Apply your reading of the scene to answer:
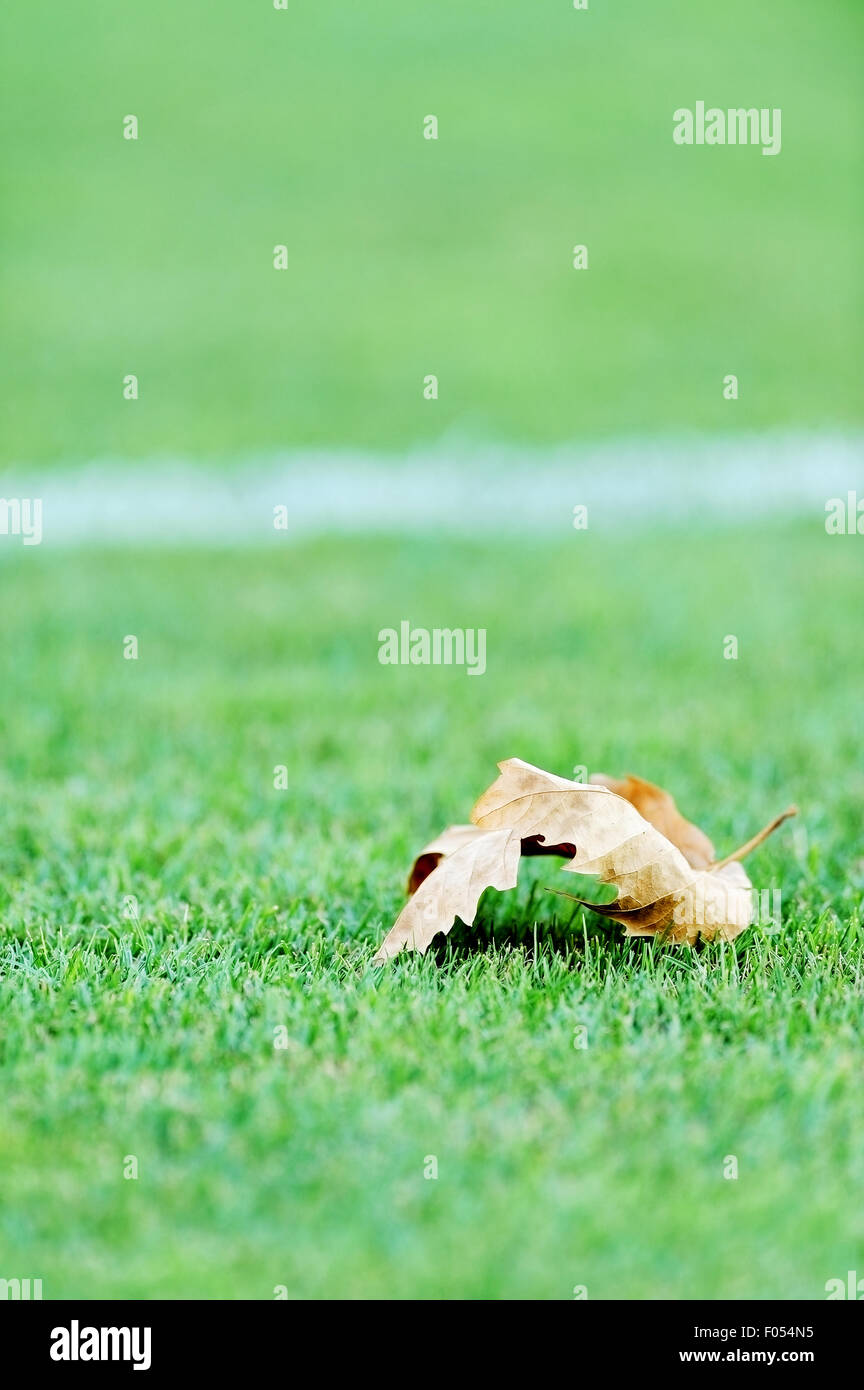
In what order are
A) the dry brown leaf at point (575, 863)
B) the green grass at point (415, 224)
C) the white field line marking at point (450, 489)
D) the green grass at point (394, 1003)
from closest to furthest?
1. the green grass at point (394, 1003)
2. the dry brown leaf at point (575, 863)
3. the white field line marking at point (450, 489)
4. the green grass at point (415, 224)

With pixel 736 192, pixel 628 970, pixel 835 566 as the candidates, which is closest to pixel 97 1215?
pixel 628 970

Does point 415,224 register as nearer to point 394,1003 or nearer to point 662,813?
point 662,813

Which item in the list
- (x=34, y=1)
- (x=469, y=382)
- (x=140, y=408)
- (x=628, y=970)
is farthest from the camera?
(x=34, y=1)

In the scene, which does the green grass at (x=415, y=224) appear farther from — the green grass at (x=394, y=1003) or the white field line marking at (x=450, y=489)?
the green grass at (x=394, y=1003)

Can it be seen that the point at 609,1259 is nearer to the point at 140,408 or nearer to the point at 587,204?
the point at 140,408

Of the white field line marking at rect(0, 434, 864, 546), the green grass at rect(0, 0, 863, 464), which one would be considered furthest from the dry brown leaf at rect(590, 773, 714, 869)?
the green grass at rect(0, 0, 863, 464)

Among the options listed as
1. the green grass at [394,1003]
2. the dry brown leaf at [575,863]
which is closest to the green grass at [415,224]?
the green grass at [394,1003]

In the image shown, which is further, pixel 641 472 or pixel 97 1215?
pixel 641 472
